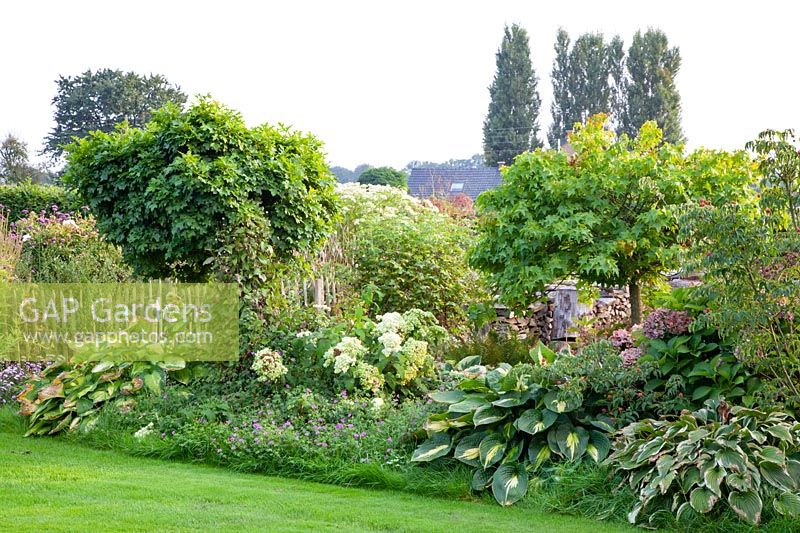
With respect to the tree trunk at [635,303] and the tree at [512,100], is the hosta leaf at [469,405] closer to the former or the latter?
the tree trunk at [635,303]

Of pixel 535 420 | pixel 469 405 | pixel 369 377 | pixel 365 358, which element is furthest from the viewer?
pixel 365 358

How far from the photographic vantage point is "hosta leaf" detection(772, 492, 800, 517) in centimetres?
387

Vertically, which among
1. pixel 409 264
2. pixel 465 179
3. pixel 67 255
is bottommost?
pixel 409 264

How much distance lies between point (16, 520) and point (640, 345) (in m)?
3.74

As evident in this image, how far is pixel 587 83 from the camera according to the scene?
37.7m

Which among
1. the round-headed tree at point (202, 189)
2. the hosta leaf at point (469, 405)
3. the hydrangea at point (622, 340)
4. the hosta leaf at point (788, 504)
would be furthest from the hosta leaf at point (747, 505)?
the round-headed tree at point (202, 189)

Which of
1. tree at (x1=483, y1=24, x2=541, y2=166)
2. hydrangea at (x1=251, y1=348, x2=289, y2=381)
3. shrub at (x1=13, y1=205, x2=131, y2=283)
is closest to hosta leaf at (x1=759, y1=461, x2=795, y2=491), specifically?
hydrangea at (x1=251, y1=348, x2=289, y2=381)

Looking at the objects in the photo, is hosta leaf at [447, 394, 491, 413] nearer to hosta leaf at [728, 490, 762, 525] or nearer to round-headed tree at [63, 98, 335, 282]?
hosta leaf at [728, 490, 762, 525]

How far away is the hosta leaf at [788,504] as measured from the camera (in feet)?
12.7

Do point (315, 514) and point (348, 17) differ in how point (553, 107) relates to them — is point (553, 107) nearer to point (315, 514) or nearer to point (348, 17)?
point (348, 17)

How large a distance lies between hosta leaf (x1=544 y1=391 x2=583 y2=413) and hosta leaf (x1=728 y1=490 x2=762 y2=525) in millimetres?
1067

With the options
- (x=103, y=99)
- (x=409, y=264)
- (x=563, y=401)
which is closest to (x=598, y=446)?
(x=563, y=401)

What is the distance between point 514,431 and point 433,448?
0.50 meters

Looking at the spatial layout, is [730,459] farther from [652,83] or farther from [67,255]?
[652,83]
